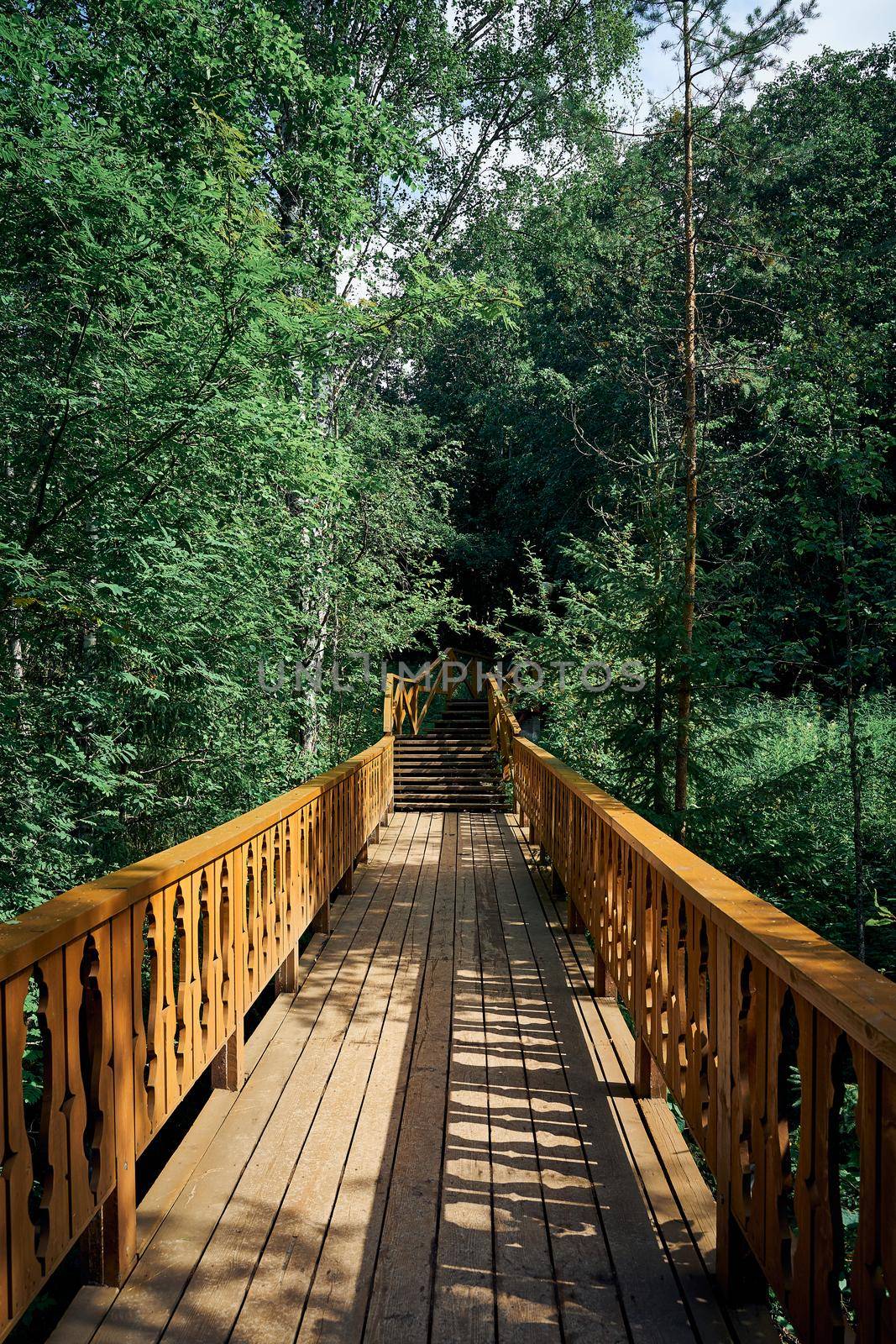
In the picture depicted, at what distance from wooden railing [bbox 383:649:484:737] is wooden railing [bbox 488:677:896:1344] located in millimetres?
9140

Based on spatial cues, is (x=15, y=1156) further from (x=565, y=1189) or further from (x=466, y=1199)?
(x=565, y=1189)

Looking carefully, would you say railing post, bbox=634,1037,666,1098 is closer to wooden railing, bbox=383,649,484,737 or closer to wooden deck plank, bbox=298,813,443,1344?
wooden deck plank, bbox=298,813,443,1344

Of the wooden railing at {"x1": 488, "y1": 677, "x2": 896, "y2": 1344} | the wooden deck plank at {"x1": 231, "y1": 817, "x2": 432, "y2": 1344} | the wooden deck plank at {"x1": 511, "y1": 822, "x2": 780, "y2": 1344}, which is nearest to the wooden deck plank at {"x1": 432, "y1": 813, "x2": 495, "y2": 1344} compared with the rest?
the wooden deck plank at {"x1": 231, "y1": 817, "x2": 432, "y2": 1344}

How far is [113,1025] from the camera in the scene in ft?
5.86

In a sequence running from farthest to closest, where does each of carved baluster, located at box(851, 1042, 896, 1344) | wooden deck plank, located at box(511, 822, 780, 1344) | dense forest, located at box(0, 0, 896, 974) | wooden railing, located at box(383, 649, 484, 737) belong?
wooden railing, located at box(383, 649, 484, 737)
dense forest, located at box(0, 0, 896, 974)
wooden deck plank, located at box(511, 822, 780, 1344)
carved baluster, located at box(851, 1042, 896, 1344)

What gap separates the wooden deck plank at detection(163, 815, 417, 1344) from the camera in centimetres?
175

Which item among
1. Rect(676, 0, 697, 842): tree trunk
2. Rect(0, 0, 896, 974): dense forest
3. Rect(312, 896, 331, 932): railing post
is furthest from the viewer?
Rect(676, 0, 697, 842): tree trunk

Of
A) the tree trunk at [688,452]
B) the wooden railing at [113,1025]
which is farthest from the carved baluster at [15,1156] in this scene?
the tree trunk at [688,452]

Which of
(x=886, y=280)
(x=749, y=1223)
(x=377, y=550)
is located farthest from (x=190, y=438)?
(x=886, y=280)

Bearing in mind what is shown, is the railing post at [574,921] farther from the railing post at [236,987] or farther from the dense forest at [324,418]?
the railing post at [236,987]

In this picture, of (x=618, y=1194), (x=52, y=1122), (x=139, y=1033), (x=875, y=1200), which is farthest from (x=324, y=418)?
(x=875, y=1200)

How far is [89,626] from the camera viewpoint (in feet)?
14.5

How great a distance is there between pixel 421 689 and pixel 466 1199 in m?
15.1

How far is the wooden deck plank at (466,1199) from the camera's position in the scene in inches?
68.8
